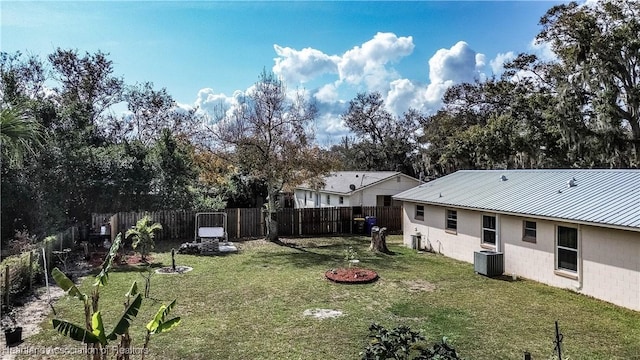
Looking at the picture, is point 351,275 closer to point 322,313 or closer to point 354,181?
point 322,313

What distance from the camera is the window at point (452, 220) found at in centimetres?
1546

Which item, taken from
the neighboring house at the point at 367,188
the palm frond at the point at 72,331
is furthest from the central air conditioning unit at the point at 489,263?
the neighboring house at the point at 367,188

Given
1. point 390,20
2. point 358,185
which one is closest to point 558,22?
point 390,20

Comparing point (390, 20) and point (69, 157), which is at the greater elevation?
point (390, 20)

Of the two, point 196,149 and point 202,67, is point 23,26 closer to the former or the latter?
point 202,67

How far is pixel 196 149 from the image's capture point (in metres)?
19.3

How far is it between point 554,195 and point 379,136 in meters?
32.4

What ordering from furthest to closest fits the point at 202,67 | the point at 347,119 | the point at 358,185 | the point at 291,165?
the point at 347,119 < the point at 358,185 < the point at 291,165 < the point at 202,67

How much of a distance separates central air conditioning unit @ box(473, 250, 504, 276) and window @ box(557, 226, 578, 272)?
1901 millimetres

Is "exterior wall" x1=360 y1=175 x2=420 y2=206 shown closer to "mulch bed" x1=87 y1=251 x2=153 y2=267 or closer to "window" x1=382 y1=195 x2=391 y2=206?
"window" x1=382 y1=195 x2=391 y2=206

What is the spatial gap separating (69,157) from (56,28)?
11685 millimetres

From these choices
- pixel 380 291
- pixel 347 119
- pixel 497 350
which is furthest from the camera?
pixel 347 119

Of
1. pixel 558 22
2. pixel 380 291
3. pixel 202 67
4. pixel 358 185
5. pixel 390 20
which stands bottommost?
pixel 380 291

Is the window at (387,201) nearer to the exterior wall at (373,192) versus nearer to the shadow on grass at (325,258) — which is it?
the exterior wall at (373,192)
